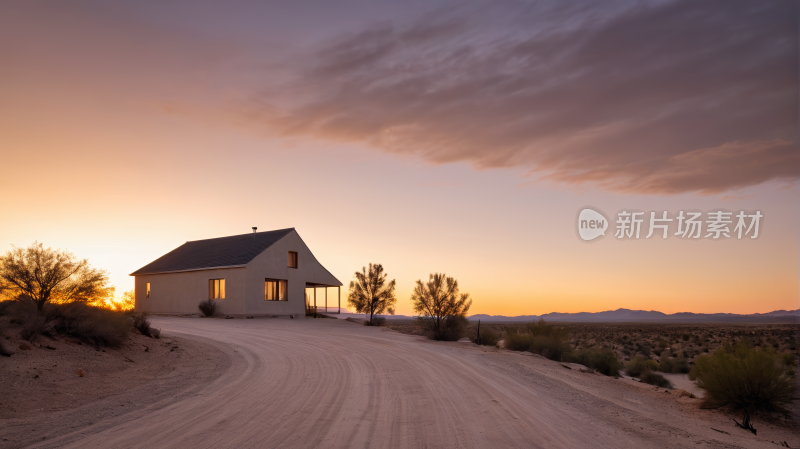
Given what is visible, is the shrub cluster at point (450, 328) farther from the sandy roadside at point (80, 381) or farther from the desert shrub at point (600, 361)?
the sandy roadside at point (80, 381)

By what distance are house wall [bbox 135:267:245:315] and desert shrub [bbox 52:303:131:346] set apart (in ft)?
64.8

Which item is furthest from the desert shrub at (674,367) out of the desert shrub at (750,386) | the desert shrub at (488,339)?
the desert shrub at (750,386)

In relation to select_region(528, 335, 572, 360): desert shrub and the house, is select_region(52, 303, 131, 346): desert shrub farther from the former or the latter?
the house

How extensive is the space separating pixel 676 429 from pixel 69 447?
306 inches

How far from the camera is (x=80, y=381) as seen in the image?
364 inches

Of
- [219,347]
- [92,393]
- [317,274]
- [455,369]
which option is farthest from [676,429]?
[317,274]

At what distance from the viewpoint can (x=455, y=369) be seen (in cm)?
1183

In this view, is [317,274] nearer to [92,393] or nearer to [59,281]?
[59,281]

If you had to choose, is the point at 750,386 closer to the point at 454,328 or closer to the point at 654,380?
the point at 654,380

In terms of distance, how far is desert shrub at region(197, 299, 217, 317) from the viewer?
3234 centimetres

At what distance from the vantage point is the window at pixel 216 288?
33.7 metres

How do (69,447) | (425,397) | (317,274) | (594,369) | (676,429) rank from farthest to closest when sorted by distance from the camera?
(317,274) < (594,369) < (425,397) < (676,429) < (69,447)

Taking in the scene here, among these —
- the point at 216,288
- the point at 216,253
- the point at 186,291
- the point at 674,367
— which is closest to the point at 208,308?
the point at 216,288

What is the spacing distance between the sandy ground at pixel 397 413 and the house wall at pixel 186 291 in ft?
69.8
